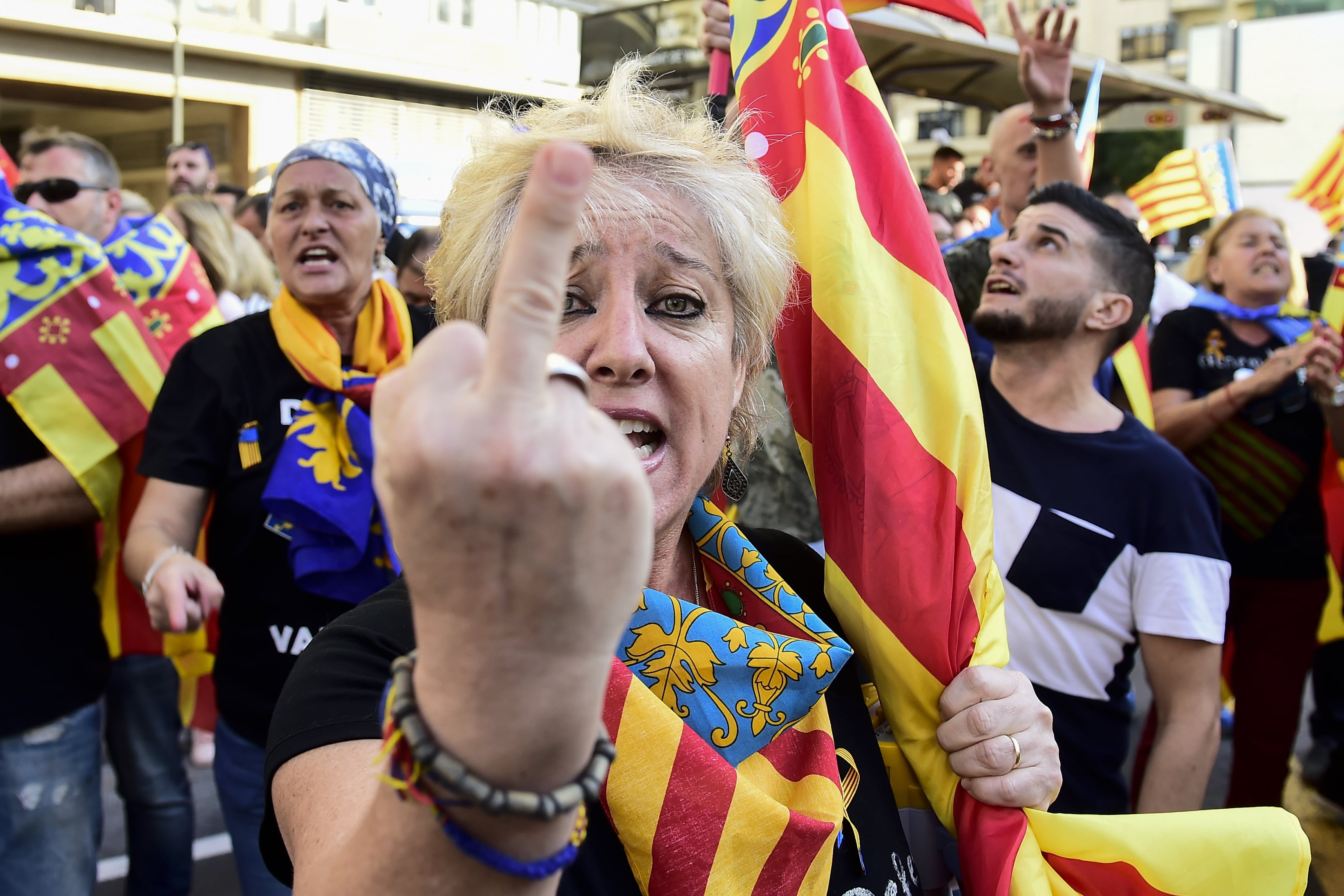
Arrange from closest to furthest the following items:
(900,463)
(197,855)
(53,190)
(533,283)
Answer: (533,283), (900,463), (197,855), (53,190)

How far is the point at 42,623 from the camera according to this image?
90.0 inches

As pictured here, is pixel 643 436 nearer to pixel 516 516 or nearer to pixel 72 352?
pixel 516 516

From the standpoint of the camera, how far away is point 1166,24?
39844 millimetres

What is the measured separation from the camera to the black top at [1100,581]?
2.17 m

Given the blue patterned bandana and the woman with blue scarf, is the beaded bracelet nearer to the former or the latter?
the blue patterned bandana

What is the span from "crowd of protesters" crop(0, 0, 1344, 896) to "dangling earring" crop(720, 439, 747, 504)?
1 centimetres

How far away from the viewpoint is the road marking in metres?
3.30

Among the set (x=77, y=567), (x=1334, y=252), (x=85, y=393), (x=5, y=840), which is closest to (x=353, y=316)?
(x=85, y=393)

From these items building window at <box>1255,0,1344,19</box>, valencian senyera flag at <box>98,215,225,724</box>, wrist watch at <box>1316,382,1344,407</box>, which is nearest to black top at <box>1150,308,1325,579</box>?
wrist watch at <box>1316,382,1344,407</box>

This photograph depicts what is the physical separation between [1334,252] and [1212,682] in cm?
619

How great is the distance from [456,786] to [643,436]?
734 mm

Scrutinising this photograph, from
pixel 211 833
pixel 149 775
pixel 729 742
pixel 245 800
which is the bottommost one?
pixel 211 833

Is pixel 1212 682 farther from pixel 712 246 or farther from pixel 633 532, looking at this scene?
pixel 633 532

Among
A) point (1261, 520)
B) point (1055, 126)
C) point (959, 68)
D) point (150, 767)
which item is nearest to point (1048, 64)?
point (1055, 126)
